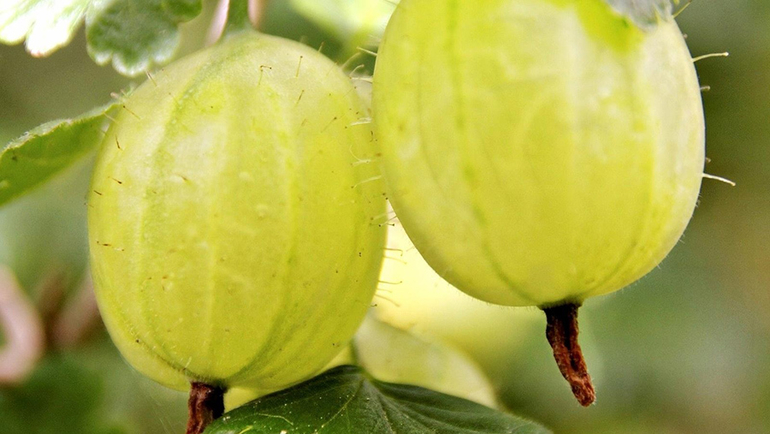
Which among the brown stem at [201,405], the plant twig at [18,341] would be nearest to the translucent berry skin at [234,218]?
the brown stem at [201,405]

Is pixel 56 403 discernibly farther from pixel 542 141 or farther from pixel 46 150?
pixel 542 141

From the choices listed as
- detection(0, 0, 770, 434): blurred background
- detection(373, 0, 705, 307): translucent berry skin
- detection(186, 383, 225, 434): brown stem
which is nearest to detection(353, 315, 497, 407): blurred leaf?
detection(0, 0, 770, 434): blurred background

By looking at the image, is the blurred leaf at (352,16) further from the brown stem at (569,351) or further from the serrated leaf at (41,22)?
the brown stem at (569,351)

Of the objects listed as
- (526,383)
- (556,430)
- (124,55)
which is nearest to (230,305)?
(124,55)

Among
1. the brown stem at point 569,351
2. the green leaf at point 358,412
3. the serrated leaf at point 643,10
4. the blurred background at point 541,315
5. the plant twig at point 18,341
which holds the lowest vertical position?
the blurred background at point 541,315

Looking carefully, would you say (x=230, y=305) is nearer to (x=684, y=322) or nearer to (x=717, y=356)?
(x=684, y=322)

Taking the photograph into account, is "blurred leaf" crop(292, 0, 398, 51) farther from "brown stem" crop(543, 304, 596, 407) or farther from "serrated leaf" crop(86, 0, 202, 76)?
"brown stem" crop(543, 304, 596, 407)

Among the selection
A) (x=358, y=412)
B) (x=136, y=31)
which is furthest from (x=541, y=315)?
(x=136, y=31)
